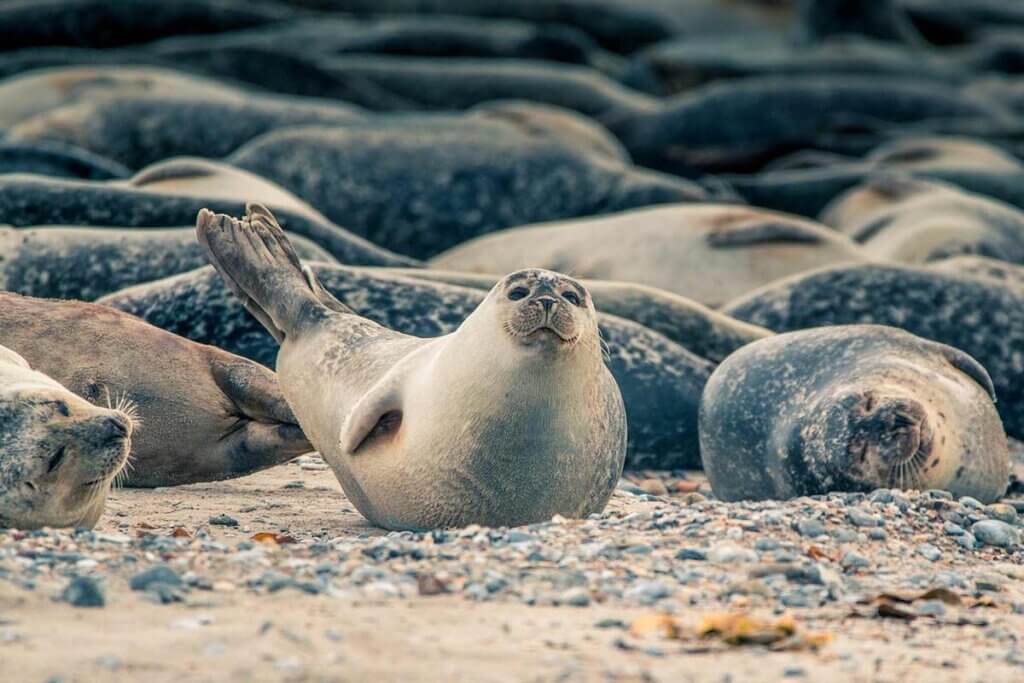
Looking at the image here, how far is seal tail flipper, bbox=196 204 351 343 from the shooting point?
5.50 m

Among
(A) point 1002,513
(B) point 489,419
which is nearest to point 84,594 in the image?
(B) point 489,419

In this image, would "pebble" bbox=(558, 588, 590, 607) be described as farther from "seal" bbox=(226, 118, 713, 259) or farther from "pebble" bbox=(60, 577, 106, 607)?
"seal" bbox=(226, 118, 713, 259)

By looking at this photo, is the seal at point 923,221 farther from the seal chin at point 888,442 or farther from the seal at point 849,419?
the seal chin at point 888,442

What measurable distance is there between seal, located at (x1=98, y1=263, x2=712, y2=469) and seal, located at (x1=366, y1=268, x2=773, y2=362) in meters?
0.38

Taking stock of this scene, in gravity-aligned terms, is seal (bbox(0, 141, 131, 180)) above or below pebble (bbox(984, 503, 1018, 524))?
above

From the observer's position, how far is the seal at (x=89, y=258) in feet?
23.7

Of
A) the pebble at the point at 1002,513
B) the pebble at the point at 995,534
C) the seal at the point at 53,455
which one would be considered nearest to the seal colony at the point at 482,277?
the seal at the point at 53,455

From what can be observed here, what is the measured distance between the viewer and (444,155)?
35.7 feet

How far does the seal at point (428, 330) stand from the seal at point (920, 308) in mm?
1152

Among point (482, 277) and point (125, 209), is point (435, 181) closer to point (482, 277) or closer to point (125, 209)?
point (125, 209)

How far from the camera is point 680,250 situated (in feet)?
30.9

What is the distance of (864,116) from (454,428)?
11.6 meters

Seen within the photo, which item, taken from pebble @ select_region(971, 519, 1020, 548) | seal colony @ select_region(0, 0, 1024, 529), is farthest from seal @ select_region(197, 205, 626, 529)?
pebble @ select_region(971, 519, 1020, 548)

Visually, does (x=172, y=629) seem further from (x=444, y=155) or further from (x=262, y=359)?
(x=444, y=155)
